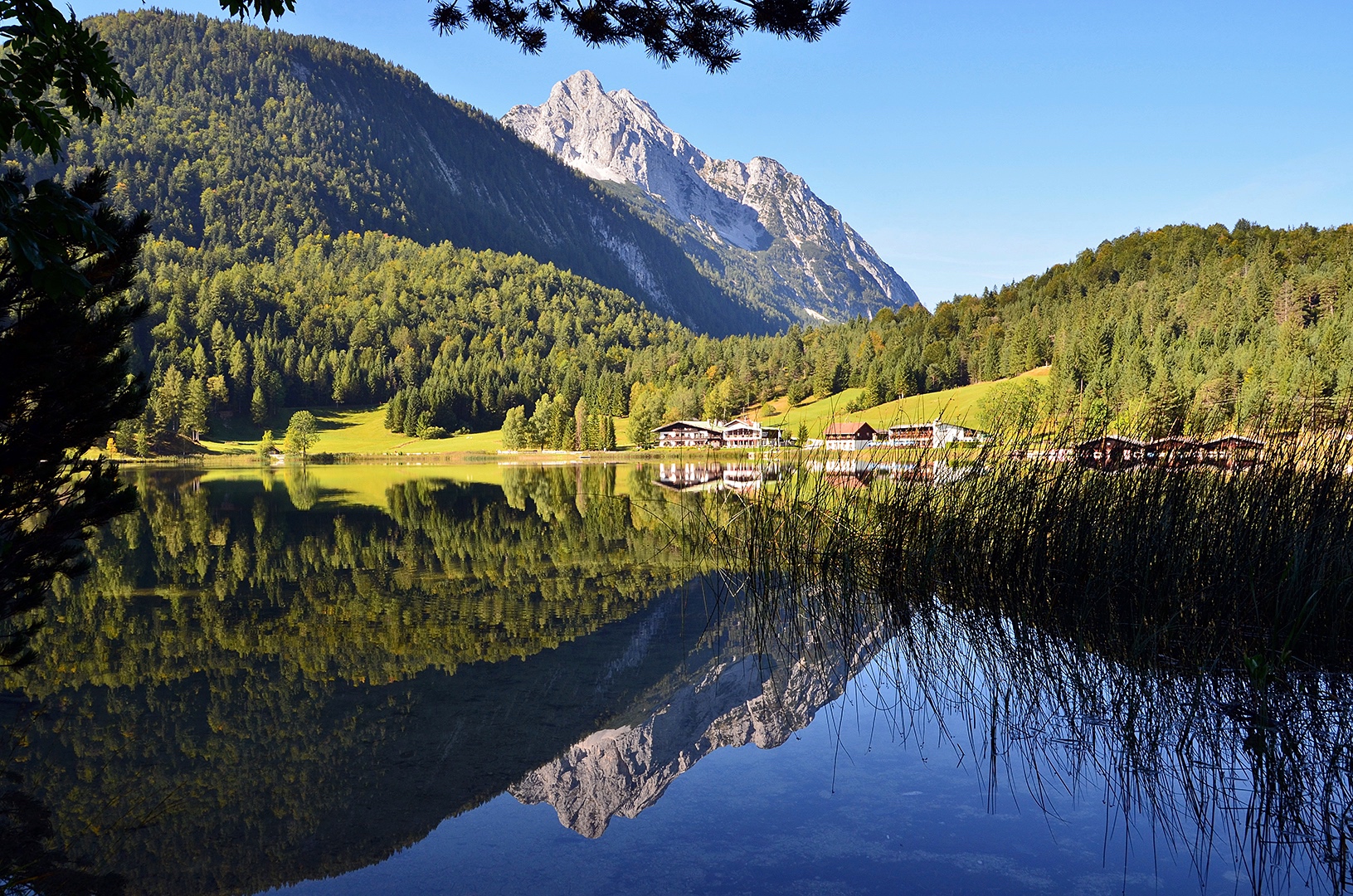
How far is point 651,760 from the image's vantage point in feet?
19.0

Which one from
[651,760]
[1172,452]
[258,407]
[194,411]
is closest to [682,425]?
[194,411]

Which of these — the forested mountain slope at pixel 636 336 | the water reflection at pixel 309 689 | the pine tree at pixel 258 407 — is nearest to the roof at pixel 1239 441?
the water reflection at pixel 309 689

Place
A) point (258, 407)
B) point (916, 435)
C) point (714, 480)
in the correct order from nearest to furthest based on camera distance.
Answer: point (916, 435), point (714, 480), point (258, 407)

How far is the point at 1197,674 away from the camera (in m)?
5.73

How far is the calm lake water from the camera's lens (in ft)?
13.6

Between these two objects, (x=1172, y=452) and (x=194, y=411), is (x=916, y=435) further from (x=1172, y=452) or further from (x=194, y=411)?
(x=194, y=411)

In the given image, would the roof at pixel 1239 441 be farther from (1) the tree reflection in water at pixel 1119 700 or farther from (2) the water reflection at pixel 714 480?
(2) the water reflection at pixel 714 480

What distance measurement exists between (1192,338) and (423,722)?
8517 centimetres

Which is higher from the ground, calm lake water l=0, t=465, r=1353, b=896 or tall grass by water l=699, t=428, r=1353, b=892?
tall grass by water l=699, t=428, r=1353, b=892

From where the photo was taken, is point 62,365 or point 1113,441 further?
point 1113,441

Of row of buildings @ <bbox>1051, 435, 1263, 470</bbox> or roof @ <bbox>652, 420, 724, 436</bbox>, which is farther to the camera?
roof @ <bbox>652, 420, 724, 436</bbox>

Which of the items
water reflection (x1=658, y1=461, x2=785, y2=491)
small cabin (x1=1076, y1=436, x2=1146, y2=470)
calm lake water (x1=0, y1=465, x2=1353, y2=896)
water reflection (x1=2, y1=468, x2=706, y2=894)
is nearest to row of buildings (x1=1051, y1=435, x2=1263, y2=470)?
small cabin (x1=1076, y1=436, x2=1146, y2=470)

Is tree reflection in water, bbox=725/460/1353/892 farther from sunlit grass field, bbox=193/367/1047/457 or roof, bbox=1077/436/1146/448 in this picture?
sunlit grass field, bbox=193/367/1047/457

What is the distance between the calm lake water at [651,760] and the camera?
4.15 meters
